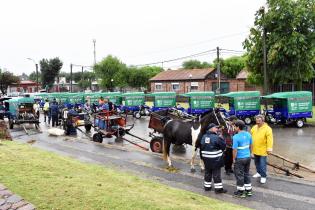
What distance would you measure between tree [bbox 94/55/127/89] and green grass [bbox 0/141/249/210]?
65266mm

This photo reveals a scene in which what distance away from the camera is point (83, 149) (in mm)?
16391

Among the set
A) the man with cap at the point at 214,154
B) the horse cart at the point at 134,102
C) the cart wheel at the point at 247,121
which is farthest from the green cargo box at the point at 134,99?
the man with cap at the point at 214,154

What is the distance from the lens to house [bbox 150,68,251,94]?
55.7 meters

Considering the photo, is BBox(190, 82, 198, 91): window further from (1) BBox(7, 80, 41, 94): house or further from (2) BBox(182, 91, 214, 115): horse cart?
(1) BBox(7, 80, 41, 94): house

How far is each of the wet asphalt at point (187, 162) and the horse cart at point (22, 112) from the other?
189 centimetres

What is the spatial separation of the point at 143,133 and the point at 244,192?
1373 cm

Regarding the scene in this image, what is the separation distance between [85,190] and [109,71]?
229 feet

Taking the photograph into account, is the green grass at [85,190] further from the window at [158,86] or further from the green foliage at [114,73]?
the green foliage at [114,73]

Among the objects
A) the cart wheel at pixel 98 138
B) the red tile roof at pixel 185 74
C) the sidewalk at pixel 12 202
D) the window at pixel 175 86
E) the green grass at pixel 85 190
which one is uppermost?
the red tile roof at pixel 185 74

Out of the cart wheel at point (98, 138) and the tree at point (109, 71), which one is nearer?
the cart wheel at point (98, 138)

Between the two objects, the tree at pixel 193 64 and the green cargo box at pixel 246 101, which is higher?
the tree at pixel 193 64

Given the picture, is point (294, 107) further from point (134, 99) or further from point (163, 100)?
point (134, 99)

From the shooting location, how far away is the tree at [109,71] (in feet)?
247

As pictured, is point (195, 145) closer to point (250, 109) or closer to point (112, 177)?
point (112, 177)
